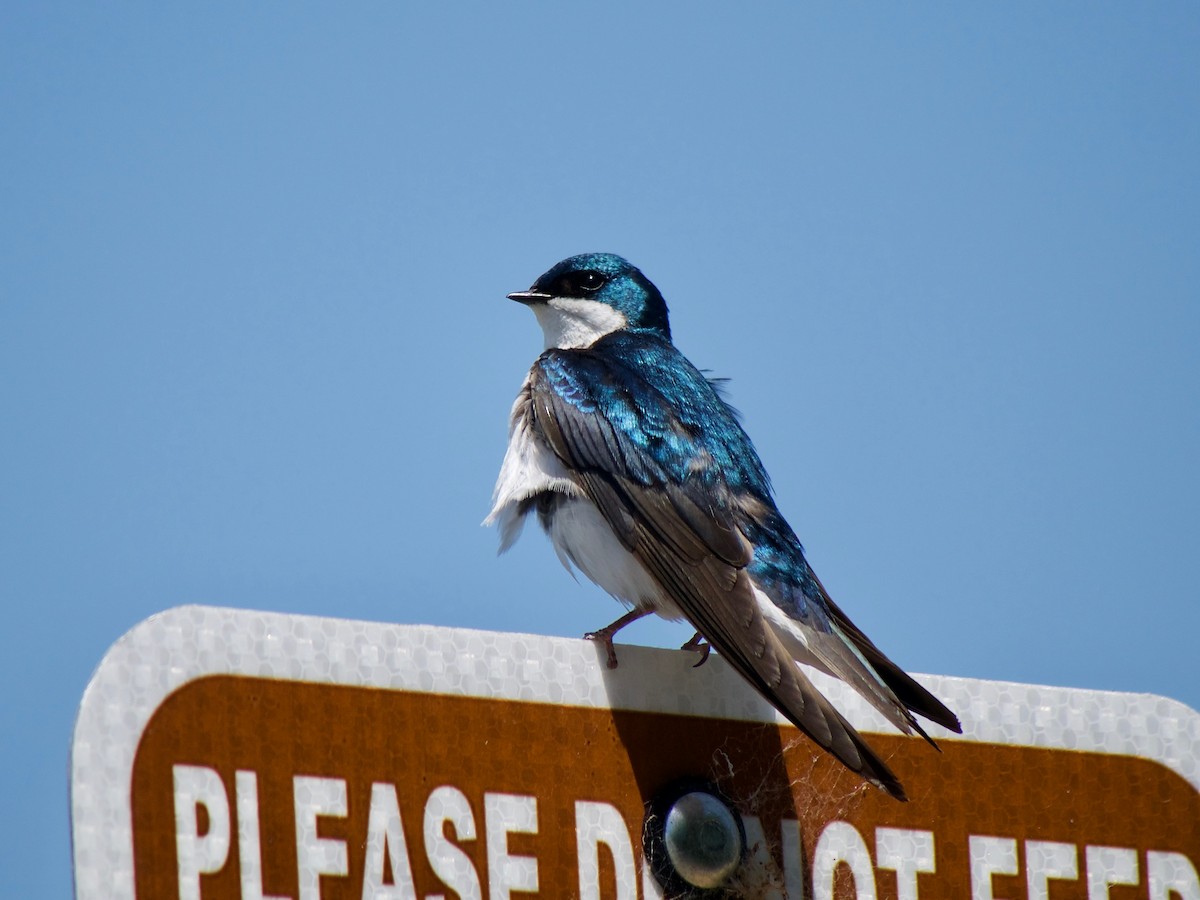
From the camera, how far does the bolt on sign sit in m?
1.66

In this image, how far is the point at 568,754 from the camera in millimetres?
1955

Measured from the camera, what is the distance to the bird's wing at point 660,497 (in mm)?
2411

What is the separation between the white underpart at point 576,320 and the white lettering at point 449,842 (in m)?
2.40

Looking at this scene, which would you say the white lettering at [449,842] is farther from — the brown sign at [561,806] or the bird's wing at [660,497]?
the bird's wing at [660,497]

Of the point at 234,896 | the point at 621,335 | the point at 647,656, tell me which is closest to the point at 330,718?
the point at 234,896

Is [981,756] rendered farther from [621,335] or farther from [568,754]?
[621,335]

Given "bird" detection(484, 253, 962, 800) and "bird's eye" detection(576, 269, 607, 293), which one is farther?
"bird's eye" detection(576, 269, 607, 293)

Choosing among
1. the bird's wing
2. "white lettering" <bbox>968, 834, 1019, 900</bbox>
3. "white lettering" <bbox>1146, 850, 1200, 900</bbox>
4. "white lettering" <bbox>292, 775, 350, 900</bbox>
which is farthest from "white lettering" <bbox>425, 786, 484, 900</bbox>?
"white lettering" <bbox>1146, 850, 1200, 900</bbox>

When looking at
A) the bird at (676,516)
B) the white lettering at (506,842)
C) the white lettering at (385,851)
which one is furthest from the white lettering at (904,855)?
the white lettering at (385,851)

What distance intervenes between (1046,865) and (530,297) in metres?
2.34

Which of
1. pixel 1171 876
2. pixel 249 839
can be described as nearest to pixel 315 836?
pixel 249 839

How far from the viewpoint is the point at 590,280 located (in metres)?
4.20

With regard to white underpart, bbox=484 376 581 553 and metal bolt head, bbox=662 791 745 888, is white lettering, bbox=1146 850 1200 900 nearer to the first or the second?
metal bolt head, bbox=662 791 745 888

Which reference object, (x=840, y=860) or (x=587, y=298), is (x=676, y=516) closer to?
(x=840, y=860)
